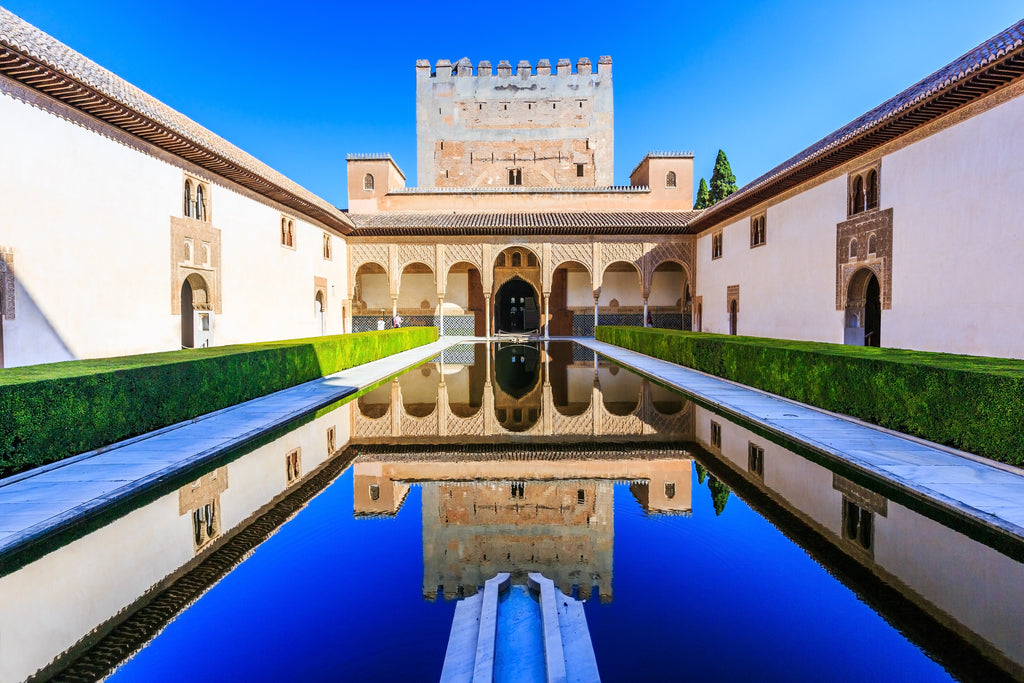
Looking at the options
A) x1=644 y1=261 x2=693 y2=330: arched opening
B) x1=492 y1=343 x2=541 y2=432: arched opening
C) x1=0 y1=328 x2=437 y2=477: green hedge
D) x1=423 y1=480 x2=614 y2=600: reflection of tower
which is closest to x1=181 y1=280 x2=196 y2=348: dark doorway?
x1=0 y1=328 x2=437 y2=477: green hedge

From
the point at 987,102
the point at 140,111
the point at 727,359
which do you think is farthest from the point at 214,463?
the point at 987,102

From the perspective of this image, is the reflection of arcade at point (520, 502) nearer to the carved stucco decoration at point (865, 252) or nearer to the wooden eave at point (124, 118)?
the wooden eave at point (124, 118)

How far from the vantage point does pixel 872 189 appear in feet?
36.2

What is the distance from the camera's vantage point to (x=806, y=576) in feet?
9.51

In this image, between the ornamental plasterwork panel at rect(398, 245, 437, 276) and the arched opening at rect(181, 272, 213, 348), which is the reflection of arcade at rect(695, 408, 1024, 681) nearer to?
the arched opening at rect(181, 272, 213, 348)

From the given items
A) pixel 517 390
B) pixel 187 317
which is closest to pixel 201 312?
pixel 187 317

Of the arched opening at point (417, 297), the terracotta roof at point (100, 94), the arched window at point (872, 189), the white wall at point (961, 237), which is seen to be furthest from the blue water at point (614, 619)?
the arched opening at point (417, 297)

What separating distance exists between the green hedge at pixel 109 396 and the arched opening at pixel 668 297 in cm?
1811

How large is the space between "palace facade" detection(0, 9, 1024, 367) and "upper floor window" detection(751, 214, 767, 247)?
0.21ft

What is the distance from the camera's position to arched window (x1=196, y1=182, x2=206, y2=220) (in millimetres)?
12016

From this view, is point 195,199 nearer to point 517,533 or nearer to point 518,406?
point 518,406

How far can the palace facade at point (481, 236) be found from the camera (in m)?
7.88

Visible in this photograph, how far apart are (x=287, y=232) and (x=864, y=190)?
14.5 meters

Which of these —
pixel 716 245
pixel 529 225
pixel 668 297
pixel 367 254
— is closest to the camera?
pixel 716 245
